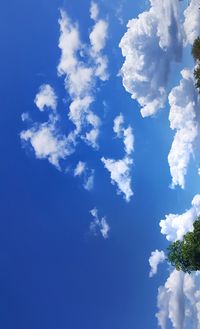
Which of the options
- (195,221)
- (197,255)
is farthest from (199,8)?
(197,255)

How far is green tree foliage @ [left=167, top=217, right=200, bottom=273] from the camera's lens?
261 feet

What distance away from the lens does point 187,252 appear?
8119 centimetres

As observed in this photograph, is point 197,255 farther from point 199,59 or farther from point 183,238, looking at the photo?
point 199,59

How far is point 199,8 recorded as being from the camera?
84750 millimetres

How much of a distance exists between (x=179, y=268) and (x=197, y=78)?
40660 millimetres

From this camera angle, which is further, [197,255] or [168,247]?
[168,247]

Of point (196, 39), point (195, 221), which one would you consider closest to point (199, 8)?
point (196, 39)

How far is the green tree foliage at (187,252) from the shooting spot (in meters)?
79.7

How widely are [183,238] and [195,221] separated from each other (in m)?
4.70

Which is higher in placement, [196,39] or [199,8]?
[199,8]

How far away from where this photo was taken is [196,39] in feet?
265

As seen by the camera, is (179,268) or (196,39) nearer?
(196,39)

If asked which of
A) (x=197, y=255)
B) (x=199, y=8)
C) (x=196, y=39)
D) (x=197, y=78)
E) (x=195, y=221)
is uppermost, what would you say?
(x=199, y=8)

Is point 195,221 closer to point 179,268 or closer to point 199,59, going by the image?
point 179,268
